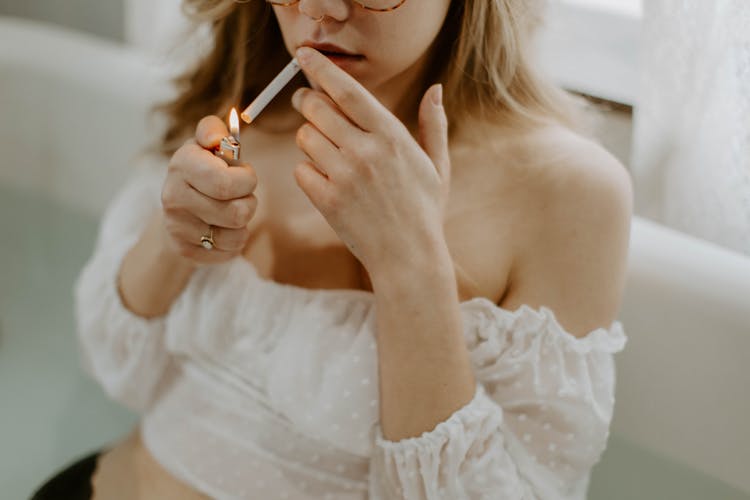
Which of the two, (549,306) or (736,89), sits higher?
(736,89)

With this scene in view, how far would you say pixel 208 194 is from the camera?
28.6 inches

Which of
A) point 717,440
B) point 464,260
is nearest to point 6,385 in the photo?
point 464,260

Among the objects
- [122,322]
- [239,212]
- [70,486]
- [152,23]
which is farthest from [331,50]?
[152,23]

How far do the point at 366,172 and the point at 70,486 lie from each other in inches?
19.7

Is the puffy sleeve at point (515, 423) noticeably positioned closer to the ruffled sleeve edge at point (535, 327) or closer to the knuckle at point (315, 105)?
the ruffled sleeve edge at point (535, 327)

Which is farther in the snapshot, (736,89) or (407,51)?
(736,89)

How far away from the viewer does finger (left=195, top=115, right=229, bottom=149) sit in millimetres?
742

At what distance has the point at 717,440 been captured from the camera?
96 centimetres

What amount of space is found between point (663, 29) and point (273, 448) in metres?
0.59

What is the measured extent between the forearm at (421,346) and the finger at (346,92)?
4.3 inches

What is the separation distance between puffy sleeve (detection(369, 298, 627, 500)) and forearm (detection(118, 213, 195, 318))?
0.26 meters

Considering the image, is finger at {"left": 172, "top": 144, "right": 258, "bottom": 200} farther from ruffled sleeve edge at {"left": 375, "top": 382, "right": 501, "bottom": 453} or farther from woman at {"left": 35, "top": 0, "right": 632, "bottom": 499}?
ruffled sleeve edge at {"left": 375, "top": 382, "right": 501, "bottom": 453}

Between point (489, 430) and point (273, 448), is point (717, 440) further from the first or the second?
point (273, 448)

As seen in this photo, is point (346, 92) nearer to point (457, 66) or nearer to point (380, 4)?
point (380, 4)
